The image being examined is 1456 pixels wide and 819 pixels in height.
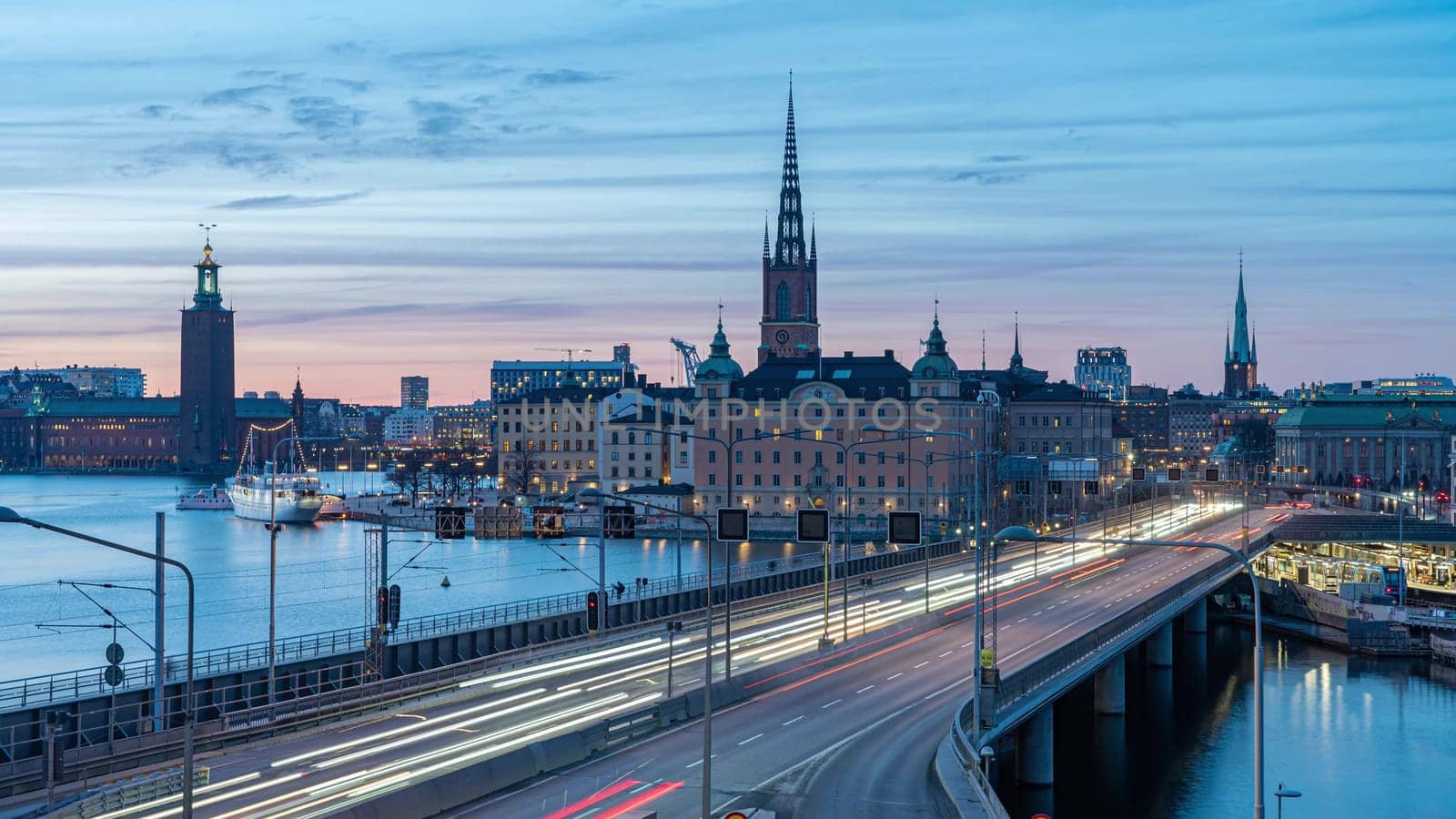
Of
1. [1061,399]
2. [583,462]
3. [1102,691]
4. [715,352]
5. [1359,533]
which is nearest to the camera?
[1102,691]

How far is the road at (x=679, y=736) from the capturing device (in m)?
29.5

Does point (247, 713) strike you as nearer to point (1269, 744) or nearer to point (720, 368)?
point (1269, 744)

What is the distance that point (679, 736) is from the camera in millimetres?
36250

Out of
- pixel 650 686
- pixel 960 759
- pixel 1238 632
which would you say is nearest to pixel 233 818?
pixel 960 759

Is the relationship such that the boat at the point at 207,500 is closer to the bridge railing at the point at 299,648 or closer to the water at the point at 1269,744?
the bridge railing at the point at 299,648

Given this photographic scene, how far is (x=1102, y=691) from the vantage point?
203 ft

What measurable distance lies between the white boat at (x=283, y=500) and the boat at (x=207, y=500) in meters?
12.2

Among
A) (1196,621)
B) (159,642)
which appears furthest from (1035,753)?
(1196,621)

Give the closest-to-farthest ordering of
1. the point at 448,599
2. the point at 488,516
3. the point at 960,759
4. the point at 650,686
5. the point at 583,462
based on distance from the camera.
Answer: the point at 960,759 → the point at 650,686 → the point at 488,516 → the point at 448,599 → the point at 583,462

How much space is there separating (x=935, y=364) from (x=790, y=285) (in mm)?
56227

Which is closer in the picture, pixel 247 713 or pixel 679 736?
pixel 247 713

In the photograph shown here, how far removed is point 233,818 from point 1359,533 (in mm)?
86274

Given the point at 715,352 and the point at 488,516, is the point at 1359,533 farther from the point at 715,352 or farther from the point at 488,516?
the point at 488,516

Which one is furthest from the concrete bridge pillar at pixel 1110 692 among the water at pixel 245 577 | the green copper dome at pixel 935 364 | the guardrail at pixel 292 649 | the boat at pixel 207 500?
the boat at pixel 207 500
